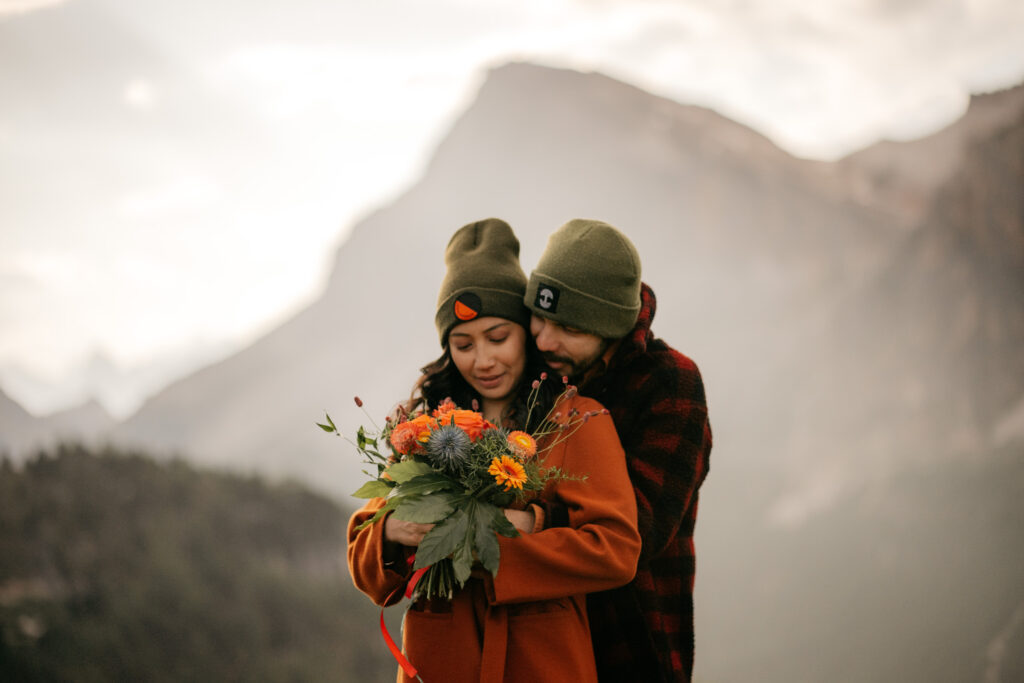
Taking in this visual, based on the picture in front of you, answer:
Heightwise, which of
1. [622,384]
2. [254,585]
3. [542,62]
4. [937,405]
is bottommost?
[254,585]

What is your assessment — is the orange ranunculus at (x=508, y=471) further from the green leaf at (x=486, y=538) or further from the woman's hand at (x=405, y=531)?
the woman's hand at (x=405, y=531)

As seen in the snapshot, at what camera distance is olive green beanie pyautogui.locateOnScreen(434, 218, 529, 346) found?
202cm

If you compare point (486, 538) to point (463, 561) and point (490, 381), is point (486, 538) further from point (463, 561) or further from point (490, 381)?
point (490, 381)

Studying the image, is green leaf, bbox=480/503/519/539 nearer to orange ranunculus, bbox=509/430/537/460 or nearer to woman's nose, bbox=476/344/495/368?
orange ranunculus, bbox=509/430/537/460

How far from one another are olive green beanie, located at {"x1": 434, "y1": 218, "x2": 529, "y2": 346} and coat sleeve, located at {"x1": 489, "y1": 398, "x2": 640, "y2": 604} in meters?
0.62

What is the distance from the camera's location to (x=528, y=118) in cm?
1698

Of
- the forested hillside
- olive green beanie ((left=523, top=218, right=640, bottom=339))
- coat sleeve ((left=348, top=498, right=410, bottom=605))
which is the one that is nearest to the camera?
coat sleeve ((left=348, top=498, right=410, bottom=605))

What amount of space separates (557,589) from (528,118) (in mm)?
16695

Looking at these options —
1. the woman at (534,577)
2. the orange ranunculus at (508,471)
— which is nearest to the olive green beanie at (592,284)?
the woman at (534,577)

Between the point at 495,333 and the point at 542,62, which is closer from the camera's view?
the point at 495,333

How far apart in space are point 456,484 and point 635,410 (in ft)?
2.01

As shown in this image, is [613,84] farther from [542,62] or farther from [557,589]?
[557,589]

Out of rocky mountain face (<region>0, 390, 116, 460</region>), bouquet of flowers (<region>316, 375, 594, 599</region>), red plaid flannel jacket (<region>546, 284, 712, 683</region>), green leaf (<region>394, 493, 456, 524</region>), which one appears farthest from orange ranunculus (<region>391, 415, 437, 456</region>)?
rocky mountain face (<region>0, 390, 116, 460</region>)

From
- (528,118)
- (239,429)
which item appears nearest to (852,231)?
(528,118)
